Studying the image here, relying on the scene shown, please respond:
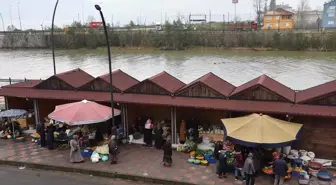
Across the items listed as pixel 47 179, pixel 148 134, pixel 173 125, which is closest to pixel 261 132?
pixel 173 125

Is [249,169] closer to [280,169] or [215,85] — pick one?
[280,169]

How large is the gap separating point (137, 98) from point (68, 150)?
3.58 metres

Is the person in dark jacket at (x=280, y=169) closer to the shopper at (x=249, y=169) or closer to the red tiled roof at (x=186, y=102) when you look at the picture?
the shopper at (x=249, y=169)

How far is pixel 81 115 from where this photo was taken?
43.2 ft

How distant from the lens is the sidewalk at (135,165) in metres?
11.2

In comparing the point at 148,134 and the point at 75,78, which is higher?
the point at 75,78

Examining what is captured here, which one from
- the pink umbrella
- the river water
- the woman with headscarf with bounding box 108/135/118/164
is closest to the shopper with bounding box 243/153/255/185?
the woman with headscarf with bounding box 108/135/118/164

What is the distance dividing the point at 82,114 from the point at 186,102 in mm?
4141

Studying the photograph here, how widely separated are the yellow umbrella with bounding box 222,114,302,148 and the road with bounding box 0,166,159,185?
142 inches

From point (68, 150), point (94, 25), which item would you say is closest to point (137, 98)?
point (68, 150)

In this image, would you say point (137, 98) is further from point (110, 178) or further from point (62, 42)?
point (62, 42)

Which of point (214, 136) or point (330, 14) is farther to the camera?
point (330, 14)

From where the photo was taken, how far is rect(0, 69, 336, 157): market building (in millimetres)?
12367

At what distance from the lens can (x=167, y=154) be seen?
474 inches
